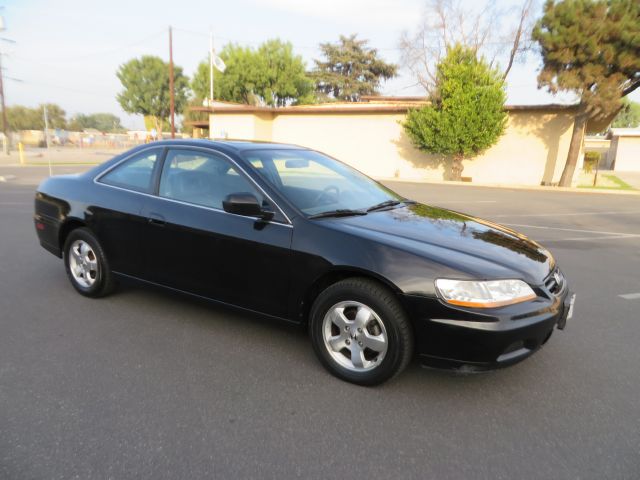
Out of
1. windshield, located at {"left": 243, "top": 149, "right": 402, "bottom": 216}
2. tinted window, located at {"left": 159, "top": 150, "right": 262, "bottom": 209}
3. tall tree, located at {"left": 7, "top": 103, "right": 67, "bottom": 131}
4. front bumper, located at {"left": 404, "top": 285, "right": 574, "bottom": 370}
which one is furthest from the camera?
tall tree, located at {"left": 7, "top": 103, "right": 67, "bottom": 131}

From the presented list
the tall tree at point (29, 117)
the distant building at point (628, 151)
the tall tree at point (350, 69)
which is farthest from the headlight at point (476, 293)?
the tall tree at point (29, 117)

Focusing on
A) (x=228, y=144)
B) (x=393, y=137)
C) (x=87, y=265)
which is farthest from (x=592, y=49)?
(x=87, y=265)

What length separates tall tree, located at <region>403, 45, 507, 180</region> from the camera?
21.6 m

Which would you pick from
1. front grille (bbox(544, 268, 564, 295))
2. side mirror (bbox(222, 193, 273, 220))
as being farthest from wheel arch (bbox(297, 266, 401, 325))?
front grille (bbox(544, 268, 564, 295))

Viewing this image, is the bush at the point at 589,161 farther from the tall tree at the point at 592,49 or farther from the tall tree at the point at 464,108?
the tall tree at the point at 464,108

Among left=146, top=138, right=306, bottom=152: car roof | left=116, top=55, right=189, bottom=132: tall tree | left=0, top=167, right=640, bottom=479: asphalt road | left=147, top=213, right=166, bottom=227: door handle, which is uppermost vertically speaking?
left=116, top=55, right=189, bottom=132: tall tree

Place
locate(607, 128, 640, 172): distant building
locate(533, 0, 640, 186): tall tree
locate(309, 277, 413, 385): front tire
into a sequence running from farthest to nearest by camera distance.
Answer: locate(607, 128, 640, 172): distant building < locate(533, 0, 640, 186): tall tree < locate(309, 277, 413, 385): front tire

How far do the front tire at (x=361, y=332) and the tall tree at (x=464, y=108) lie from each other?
2071 cm

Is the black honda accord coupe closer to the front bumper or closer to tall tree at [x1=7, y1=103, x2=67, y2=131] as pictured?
the front bumper

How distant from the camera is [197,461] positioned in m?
2.24

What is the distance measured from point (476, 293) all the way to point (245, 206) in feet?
5.17

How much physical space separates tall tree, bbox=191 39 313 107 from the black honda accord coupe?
4208cm

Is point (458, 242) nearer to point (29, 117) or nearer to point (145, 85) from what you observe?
point (145, 85)

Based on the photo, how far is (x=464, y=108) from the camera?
21641mm
